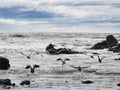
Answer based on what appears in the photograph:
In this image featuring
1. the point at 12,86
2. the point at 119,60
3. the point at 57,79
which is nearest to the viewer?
the point at 12,86

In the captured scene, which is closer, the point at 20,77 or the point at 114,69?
the point at 20,77

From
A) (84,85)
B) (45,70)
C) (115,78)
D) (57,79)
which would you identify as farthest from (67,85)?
(45,70)

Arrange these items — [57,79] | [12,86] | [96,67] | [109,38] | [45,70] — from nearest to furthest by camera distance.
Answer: [12,86]
[57,79]
[45,70]
[96,67]
[109,38]

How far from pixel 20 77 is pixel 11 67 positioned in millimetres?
7139

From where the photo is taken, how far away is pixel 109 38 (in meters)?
76.0

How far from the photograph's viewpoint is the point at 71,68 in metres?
38.2

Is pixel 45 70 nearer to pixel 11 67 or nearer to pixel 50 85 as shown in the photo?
pixel 11 67

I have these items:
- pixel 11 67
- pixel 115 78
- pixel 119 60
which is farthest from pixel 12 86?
pixel 119 60

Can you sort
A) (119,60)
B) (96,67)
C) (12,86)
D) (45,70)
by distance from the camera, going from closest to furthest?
(12,86), (45,70), (96,67), (119,60)

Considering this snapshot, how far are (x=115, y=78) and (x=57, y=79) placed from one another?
4426 mm

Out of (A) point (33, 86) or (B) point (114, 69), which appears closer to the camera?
(A) point (33, 86)

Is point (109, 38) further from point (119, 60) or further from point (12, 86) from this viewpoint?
point (12, 86)

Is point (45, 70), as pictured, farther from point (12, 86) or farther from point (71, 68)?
point (12, 86)

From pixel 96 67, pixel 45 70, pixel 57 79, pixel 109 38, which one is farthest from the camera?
pixel 109 38
